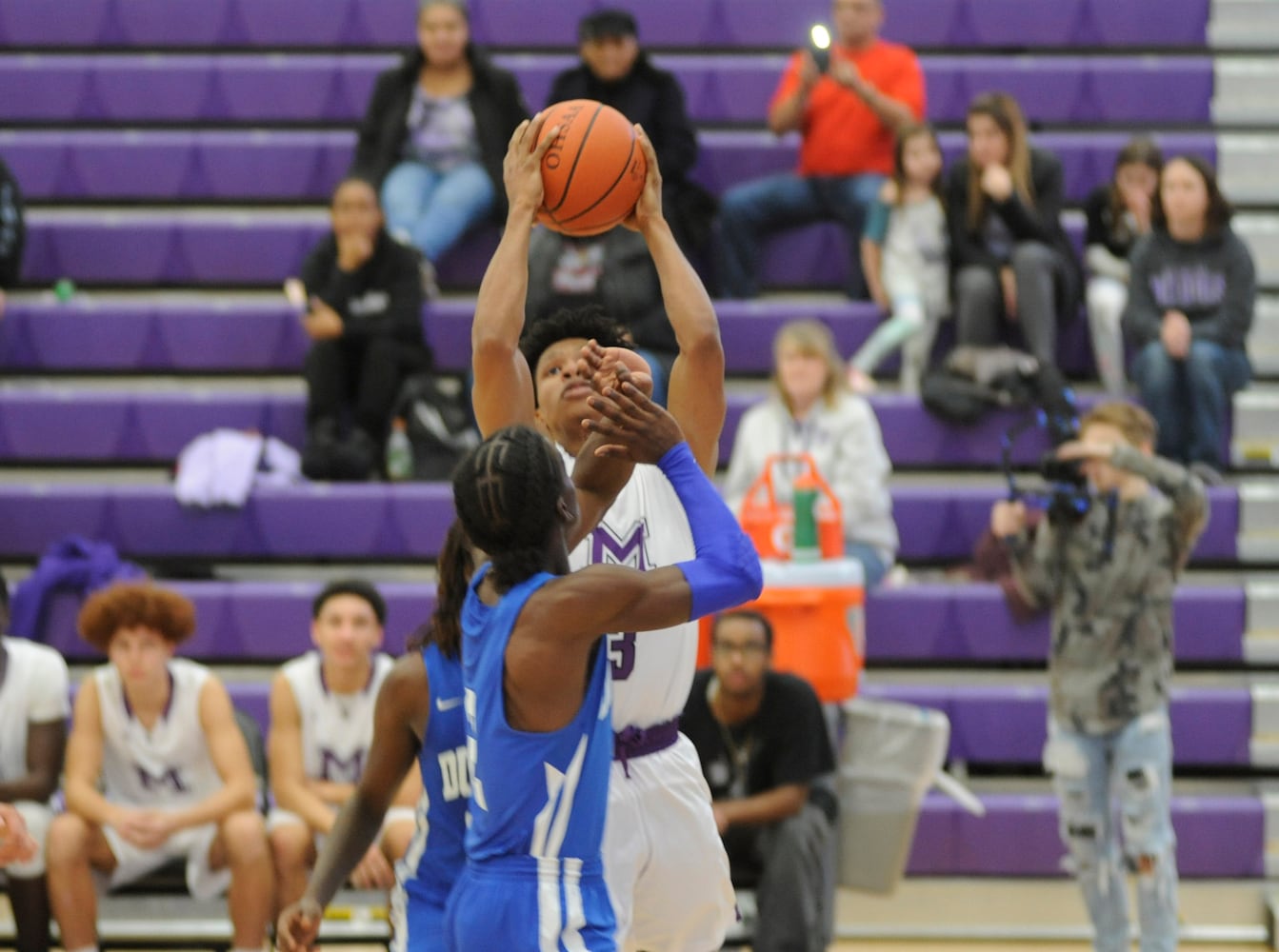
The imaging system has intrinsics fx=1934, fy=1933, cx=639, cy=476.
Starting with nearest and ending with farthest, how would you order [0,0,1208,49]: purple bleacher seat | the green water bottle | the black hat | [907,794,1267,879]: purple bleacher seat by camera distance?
1. the green water bottle
2. [907,794,1267,879]: purple bleacher seat
3. the black hat
4. [0,0,1208,49]: purple bleacher seat

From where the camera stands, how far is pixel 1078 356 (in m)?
7.95

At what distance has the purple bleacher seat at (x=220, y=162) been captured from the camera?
8.53m

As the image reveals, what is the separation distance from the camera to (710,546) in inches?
123

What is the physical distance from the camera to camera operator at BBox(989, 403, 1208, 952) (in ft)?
18.0

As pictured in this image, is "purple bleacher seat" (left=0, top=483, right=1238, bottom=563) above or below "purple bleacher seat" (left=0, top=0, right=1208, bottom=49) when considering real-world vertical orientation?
below

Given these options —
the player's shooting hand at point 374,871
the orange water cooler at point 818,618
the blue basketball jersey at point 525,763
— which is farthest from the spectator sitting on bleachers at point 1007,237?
the blue basketball jersey at point 525,763

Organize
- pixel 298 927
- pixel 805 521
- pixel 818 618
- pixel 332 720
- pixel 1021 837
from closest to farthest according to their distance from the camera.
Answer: pixel 298 927 → pixel 332 720 → pixel 818 618 → pixel 805 521 → pixel 1021 837

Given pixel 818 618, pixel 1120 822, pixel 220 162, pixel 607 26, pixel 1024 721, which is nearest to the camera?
pixel 1120 822

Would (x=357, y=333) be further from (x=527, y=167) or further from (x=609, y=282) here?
(x=527, y=167)

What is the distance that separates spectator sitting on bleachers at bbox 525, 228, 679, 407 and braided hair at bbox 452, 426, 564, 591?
413 cm

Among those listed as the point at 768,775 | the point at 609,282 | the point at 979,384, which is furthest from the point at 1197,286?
the point at 768,775

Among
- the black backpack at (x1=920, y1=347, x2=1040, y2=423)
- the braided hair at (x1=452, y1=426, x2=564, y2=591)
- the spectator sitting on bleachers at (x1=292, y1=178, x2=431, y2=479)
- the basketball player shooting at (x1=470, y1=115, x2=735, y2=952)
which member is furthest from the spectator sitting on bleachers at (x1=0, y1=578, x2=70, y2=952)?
the black backpack at (x1=920, y1=347, x2=1040, y2=423)

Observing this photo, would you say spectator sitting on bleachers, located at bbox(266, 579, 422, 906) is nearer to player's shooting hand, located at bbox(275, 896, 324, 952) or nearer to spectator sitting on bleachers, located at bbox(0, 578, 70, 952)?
spectator sitting on bleachers, located at bbox(0, 578, 70, 952)

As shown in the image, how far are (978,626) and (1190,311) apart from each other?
149 cm
